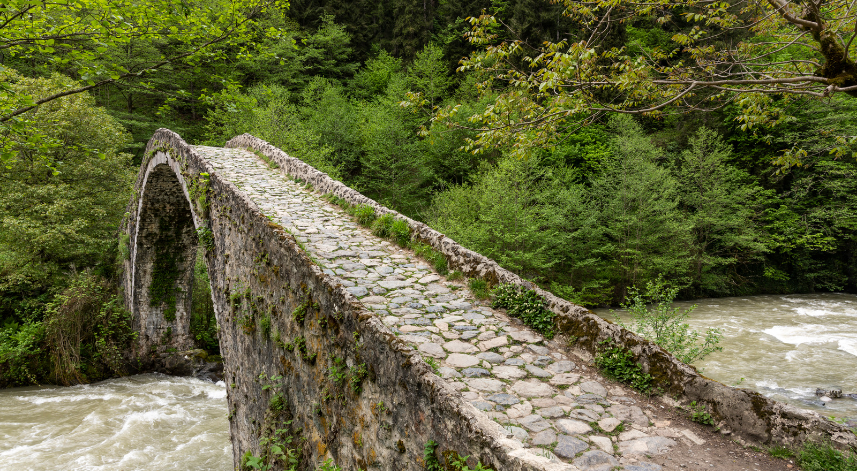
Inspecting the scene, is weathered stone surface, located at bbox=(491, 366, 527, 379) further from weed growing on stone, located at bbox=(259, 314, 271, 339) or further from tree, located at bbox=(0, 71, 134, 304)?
tree, located at bbox=(0, 71, 134, 304)

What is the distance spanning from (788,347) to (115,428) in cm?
1911

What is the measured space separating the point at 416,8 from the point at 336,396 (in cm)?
3076

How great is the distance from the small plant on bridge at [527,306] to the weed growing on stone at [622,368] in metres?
0.61

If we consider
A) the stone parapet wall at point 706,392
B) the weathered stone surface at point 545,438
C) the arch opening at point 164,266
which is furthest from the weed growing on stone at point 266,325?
the arch opening at point 164,266

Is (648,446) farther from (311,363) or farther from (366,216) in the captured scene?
(366,216)

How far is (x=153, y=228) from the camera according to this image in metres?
14.6

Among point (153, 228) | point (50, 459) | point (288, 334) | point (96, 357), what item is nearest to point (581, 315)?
point (288, 334)

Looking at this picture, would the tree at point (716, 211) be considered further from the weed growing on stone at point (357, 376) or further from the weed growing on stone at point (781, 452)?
the weed growing on stone at point (357, 376)

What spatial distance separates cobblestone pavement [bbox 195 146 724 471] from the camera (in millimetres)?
2729

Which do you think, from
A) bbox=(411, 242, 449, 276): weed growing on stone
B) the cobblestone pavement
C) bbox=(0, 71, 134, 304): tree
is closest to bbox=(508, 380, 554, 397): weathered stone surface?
the cobblestone pavement

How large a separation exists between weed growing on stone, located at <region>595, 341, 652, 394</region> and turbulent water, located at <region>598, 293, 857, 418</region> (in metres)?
6.00

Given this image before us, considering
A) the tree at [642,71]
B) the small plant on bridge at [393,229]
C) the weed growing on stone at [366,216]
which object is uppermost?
the tree at [642,71]

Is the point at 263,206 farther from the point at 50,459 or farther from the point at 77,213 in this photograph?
the point at 77,213

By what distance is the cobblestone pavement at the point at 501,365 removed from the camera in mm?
2729
